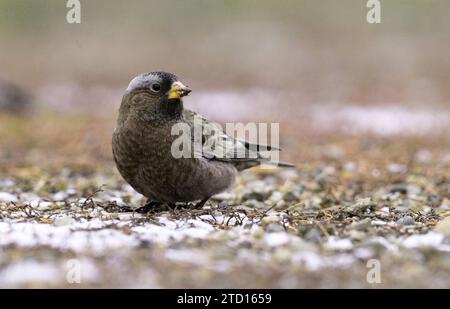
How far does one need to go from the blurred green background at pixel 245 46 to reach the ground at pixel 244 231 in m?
8.50

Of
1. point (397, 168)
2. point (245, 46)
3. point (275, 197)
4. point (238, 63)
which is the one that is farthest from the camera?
point (245, 46)

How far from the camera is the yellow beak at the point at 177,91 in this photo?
652 centimetres

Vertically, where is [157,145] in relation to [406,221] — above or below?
above

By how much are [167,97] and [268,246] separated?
200 cm

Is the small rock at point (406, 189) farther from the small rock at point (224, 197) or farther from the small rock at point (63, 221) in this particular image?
the small rock at point (63, 221)

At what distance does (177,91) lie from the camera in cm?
656

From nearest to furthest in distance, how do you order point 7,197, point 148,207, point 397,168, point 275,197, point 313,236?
1. point 313,236
2. point 148,207
3. point 7,197
4. point 275,197
5. point 397,168

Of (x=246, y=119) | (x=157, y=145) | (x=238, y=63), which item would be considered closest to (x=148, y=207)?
(x=157, y=145)

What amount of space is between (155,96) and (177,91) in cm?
21

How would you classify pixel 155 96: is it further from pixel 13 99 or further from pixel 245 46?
pixel 245 46

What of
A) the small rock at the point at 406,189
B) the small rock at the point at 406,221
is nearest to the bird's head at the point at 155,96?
the small rock at the point at 406,221

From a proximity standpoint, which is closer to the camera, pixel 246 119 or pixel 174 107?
pixel 174 107
